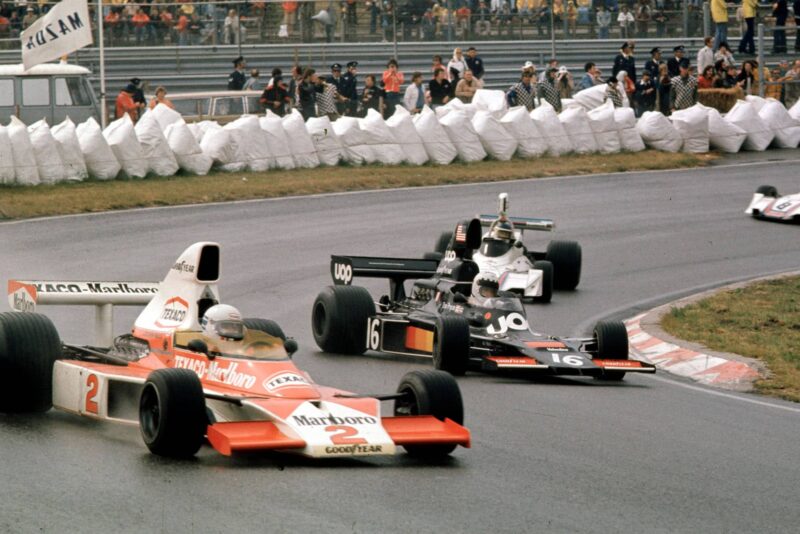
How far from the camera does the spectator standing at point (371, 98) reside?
29.0 metres

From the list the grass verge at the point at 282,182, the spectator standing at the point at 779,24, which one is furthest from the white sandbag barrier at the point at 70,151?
the spectator standing at the point at 779,24

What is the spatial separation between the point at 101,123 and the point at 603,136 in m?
9.46

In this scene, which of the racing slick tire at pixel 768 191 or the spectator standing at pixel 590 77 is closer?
the racing slick tire at pixel 768 191

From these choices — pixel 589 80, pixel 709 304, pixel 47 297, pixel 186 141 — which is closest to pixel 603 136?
pixel 589 80

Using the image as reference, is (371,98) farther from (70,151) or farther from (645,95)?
(70,151)

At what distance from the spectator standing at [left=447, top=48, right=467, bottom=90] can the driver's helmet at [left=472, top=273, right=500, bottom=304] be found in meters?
17.6

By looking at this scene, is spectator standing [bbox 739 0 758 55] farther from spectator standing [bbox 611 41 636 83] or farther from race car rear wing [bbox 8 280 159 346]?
race car rear wing [bbox 8 280 159 346]

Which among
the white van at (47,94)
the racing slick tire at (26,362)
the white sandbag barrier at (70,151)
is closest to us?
the racing slick tire at (26,362)

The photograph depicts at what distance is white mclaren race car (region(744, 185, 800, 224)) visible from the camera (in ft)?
75.1

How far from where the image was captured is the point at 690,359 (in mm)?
12906

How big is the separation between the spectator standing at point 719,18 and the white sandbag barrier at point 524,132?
23.6 feet

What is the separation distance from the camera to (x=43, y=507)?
7.30m

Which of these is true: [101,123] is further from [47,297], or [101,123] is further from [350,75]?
[47,297]

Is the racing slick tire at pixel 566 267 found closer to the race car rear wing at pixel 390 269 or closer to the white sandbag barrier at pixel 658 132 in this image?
the race car rear wing at pixel 390 269
